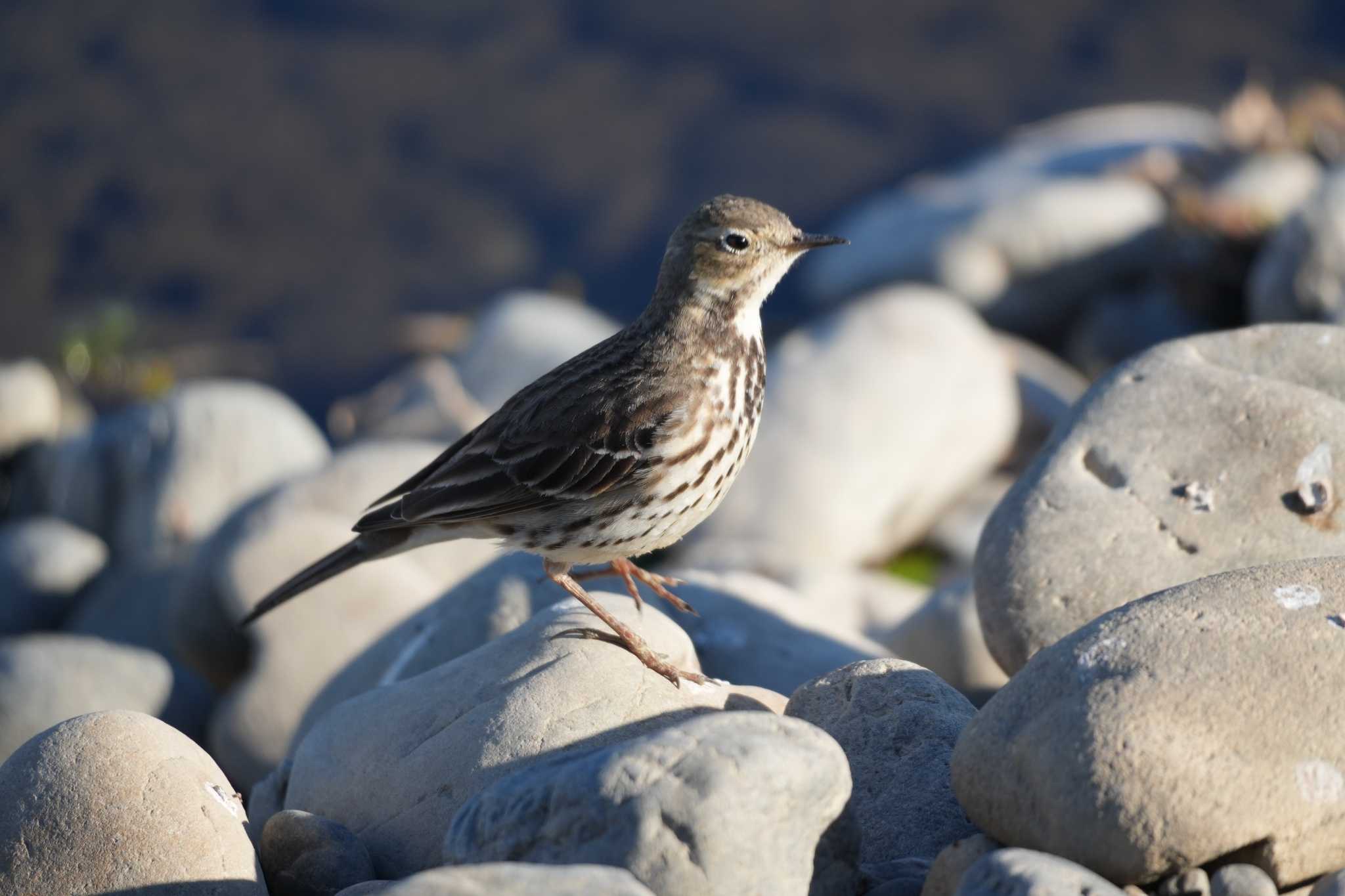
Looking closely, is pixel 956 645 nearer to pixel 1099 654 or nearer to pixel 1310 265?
pixel 1099 654

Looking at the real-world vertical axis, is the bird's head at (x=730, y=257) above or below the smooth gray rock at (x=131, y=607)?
above

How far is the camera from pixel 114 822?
14.3ft

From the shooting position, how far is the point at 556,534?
5.51m

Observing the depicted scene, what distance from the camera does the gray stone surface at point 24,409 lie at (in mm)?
11559

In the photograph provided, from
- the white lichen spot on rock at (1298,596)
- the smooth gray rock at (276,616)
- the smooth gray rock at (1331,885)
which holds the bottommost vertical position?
the smooth gray rock at (276,616)

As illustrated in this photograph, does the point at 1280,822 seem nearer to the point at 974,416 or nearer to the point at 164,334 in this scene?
the point at 974,416

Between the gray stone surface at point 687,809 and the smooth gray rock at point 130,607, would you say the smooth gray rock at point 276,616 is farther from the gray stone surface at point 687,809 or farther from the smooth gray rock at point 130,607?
the gray stone surface at point 687,809

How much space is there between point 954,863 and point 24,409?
30.9 feet

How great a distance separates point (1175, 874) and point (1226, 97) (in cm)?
1481

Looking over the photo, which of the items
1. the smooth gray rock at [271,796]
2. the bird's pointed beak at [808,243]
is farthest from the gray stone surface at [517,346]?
the bird's pointed beak at [808,243]

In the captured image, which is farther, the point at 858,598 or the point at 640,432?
the point at 858,598

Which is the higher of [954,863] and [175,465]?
[954,863]

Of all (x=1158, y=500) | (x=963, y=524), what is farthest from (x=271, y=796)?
(x=963, y=524)

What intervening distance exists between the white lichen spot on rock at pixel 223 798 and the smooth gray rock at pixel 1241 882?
275 cm
